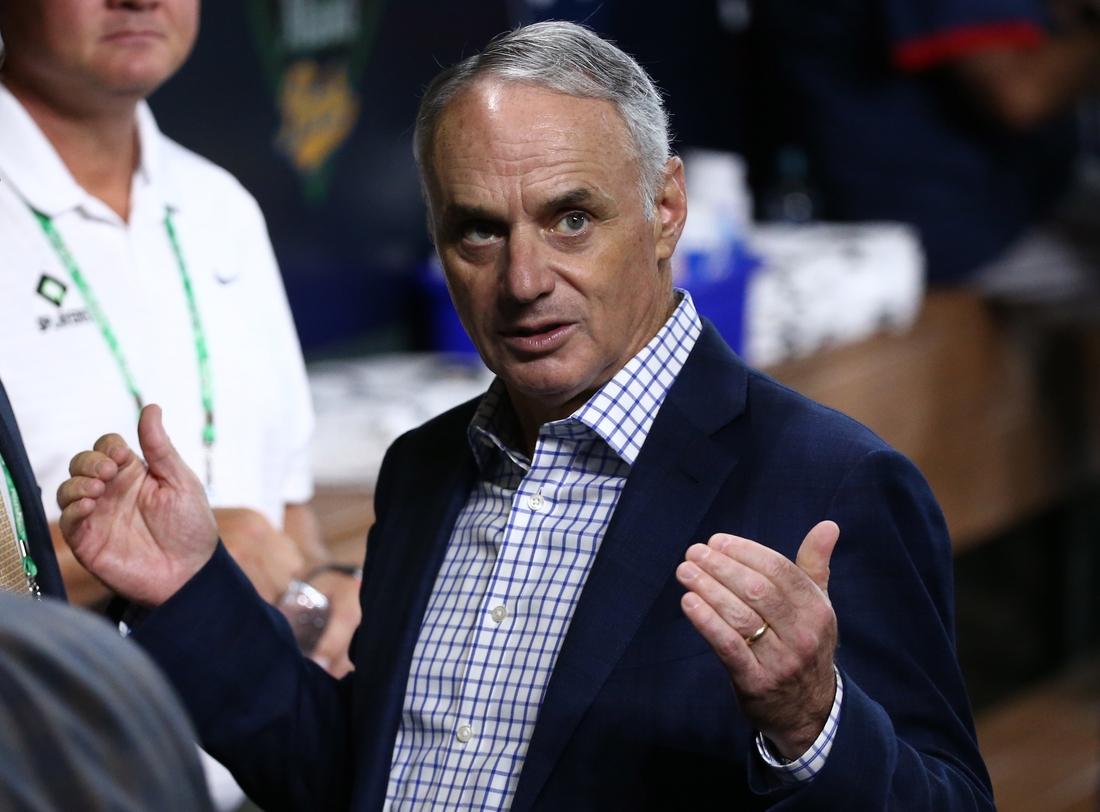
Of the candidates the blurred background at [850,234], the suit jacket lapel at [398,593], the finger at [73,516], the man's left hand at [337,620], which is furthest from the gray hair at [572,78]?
the blurred background at [850,234]

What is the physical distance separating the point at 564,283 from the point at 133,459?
1.40 ft

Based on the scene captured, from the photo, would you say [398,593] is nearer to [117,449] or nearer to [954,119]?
[117,449]

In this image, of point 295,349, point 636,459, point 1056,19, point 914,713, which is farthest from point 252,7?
point 1056,19

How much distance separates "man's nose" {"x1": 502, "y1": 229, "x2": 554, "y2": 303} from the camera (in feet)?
3.92

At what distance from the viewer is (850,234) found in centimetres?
392

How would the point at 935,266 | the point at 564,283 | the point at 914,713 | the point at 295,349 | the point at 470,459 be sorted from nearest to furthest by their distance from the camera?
the point at 914,713 < the point at 564,283 < the point at 470,459 < the point at 295,349 < the point at 935,266

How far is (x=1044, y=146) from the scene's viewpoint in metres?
4.17

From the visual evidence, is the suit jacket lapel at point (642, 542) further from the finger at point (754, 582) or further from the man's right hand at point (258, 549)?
the man's right hand at point (258, 549)

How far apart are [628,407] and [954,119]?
3.15 m

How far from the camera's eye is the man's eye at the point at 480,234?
48.9 inches

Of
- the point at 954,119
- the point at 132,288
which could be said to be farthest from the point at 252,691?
the point at 954,119

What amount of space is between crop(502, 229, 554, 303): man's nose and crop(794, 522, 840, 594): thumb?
1.17 ft

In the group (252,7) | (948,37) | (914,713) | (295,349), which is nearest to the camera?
(914,713)

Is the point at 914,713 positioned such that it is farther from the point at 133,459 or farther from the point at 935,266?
the point at 935,266
